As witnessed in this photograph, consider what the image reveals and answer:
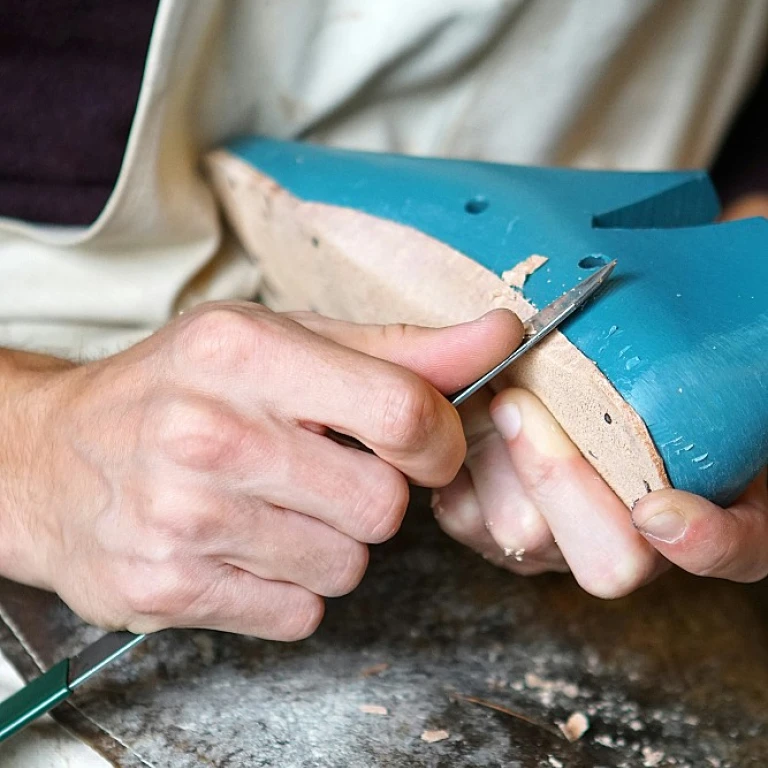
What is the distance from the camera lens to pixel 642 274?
0.51 metres

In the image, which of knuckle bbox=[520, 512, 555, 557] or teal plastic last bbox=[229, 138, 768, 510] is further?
knuckle bbox=[520, 512, 555, 557]

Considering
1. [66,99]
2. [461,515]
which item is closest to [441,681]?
[461,515]

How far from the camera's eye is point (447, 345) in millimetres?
489

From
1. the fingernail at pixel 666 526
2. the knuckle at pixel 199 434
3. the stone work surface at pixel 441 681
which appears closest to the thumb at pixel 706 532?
the fingernail at pixel 666 526

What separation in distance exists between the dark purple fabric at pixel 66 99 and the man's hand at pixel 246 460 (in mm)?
220

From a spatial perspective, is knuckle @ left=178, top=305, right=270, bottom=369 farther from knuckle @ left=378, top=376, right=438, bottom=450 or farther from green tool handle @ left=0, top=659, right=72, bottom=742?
green tool handle @ left=0, top=659, right=72, bottom=742

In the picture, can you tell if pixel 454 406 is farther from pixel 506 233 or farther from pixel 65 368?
pixel 65 368

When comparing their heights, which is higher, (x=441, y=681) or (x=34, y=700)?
(x=34, y=700)

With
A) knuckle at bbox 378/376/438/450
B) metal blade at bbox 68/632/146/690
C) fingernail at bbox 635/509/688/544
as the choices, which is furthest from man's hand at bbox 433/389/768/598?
metal blade at bbox 68/632/146/690

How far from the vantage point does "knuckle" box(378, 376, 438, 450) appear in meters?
0.46

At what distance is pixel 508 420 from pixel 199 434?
20 centimetres

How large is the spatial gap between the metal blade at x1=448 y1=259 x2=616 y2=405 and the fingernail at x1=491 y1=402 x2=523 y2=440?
0.17ft

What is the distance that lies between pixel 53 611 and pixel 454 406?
327mm

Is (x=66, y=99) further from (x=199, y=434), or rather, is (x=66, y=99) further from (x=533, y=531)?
(x=533, y=531)
